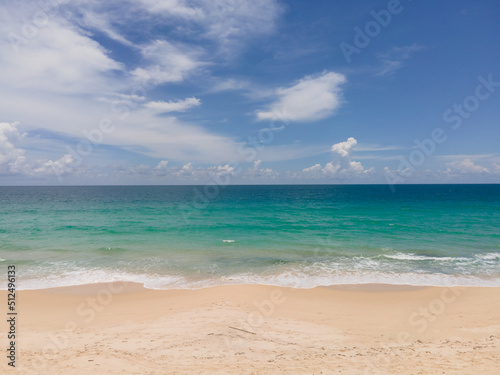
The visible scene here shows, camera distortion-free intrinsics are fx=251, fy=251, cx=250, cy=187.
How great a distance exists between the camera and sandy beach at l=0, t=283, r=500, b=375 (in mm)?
6645

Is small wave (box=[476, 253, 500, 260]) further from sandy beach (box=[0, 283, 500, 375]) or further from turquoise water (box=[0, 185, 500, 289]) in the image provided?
sandy beach (box=[0, 283, 500, 375])

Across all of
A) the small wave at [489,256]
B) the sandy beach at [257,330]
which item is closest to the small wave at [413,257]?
the small wave at [489,256]

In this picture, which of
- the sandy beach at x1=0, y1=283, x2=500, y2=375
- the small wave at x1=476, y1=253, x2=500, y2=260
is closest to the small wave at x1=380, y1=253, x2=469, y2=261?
the small wave at x1=476, y1=253, x2=500, y2=260

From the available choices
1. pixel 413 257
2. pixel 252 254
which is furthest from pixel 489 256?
pixel 252 254

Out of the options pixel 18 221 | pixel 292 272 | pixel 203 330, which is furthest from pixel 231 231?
pixel 18 221

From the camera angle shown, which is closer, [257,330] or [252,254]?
[257,330]

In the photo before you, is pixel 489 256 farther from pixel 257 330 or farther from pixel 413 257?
pixel 257 330

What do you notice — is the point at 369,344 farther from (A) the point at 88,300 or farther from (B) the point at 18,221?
(B) the point at 18,221

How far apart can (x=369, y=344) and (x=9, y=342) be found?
1154 cm

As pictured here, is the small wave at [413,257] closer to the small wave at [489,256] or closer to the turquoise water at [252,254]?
the turquoise water at [252,254]

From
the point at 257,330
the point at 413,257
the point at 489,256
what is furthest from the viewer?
the point at 489,256

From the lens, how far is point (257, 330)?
342 inches

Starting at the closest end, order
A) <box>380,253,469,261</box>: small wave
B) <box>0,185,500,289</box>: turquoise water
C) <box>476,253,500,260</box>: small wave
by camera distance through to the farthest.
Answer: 1. <box>0,185,500,289</box>: turquoise water
2. <box>380,253,469,261</box>: small wave
3. <box>476,253,500,260</box>: small wave

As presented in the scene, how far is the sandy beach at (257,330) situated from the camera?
6645 millimetres
